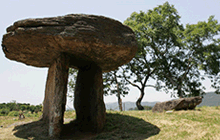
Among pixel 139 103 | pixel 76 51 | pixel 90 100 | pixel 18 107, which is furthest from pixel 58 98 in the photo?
pixel 139 103

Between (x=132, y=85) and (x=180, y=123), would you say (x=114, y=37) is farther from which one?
(x=132, y=85)

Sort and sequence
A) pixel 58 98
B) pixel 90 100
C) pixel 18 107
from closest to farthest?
pixel 58 98
pixel 90 100
pixel 18 107

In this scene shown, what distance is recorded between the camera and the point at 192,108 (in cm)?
1120

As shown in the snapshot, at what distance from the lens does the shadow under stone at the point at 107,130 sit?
7.27 m

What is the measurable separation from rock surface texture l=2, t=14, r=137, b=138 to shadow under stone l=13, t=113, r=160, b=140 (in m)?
0.36

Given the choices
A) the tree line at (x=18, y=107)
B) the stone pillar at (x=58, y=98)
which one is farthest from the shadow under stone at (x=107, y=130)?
the tree line at (x=18, y=107)

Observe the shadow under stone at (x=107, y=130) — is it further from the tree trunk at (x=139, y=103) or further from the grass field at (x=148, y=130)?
the tree trunk at (x=139, y=103)

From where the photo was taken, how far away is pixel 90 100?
8.77 metres

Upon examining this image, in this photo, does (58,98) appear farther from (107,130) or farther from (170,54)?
(170,54)

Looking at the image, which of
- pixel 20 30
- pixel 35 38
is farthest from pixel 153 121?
pixel 20 30

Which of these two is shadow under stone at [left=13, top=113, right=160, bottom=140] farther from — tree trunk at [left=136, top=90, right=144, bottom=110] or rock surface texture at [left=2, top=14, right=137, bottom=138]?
tree trunk at [left=136, top=90, right=144, bottom=110]

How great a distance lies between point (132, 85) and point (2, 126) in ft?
43.7

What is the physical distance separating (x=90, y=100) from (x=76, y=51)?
2.51m

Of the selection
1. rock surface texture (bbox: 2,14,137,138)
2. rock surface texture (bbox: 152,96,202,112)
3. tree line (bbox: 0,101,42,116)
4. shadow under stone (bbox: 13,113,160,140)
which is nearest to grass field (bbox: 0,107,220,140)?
shadow under stone (bbox: 13,113,160,140)
